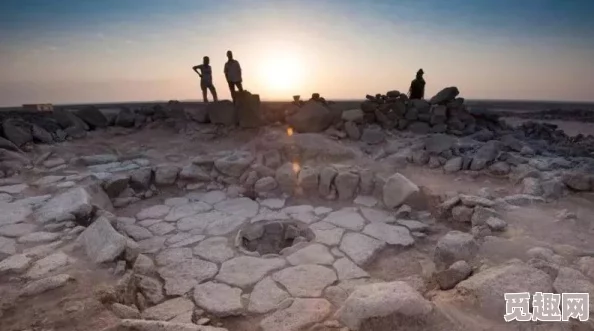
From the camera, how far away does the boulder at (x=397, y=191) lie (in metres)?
5.07

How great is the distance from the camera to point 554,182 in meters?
4.77

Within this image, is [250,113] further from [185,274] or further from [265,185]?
[185,274]

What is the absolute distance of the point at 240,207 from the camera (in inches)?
210

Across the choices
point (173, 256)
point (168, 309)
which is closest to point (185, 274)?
point (173, 256)

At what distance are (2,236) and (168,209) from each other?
2074 mm

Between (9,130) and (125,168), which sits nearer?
(125,168)

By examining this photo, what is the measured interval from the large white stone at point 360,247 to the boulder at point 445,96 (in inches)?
238

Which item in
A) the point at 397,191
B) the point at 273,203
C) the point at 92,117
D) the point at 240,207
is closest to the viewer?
the point at 397,191

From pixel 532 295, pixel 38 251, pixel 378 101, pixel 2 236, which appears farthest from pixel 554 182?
pixel 2 236

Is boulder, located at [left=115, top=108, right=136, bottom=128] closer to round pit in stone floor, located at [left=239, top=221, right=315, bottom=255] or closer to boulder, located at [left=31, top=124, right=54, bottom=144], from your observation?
boulder, located at [left=31, top=124, right=54, bottom=144]

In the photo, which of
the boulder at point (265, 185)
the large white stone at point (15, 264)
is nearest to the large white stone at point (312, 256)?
the boulder at point (265, 185)

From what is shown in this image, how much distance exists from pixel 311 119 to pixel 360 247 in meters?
4.24

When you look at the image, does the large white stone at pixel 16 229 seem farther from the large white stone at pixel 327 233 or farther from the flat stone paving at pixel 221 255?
the large white stone at pixel 327 233

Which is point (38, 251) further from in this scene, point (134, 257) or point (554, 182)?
point (554, 182)
